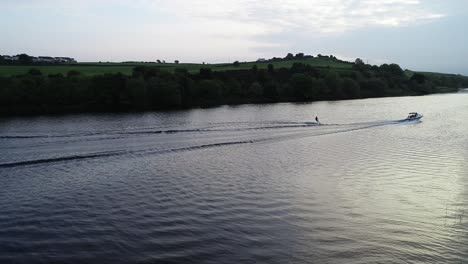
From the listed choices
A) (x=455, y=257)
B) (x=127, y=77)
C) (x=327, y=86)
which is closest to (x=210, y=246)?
(x=455, y=257)

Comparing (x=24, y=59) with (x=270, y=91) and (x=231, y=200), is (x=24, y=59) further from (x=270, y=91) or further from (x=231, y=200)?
(x=231, y=200)

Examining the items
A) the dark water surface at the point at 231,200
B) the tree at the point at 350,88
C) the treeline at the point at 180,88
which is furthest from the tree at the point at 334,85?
the dark water surface at the point at 231,200

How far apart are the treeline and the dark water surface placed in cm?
5074

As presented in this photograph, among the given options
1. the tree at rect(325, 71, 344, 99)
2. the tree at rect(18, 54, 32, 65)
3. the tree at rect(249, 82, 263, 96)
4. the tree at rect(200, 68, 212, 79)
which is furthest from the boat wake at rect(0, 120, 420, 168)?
the tree at rect(18, 54, 32, 65)

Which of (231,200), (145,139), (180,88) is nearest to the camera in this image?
(231,200)

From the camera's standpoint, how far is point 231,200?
2619cm

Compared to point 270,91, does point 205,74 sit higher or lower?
higher

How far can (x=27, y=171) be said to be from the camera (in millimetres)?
33656

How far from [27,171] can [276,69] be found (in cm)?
12518

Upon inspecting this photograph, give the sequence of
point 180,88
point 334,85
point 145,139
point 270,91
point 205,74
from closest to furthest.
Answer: point 145,139, point 180,88, point 270,91, point 205,74, point 334,85

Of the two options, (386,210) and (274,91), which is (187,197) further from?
(274,91)

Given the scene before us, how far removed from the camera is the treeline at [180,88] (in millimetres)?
96875

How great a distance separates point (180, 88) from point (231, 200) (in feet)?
288

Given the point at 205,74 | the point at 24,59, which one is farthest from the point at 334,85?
the point at 24,59
